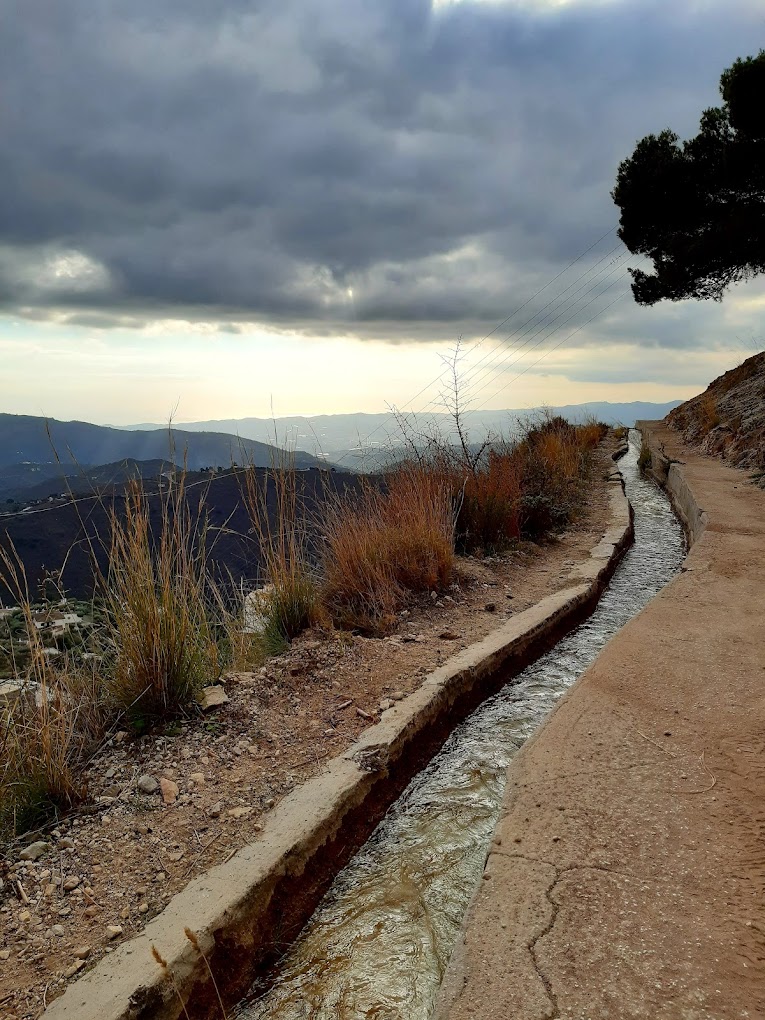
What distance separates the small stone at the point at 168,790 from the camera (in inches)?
92.7

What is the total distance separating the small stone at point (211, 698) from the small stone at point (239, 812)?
67cm

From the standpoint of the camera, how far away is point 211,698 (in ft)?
9.70

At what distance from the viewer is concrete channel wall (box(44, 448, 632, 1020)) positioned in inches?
62.5

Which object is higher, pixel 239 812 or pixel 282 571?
pixel 282 571

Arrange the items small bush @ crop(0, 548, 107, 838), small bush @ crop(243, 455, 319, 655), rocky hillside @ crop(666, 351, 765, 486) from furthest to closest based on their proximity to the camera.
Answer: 1. rocky hillside @ crop(666, 351, 765, 486)
2. small bush @ crop(243, 455, 319, 655)
3. small bush @ crop(0, 548, 107, 838)

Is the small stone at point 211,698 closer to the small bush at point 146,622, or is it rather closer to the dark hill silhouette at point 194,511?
the small bush at point 146,622

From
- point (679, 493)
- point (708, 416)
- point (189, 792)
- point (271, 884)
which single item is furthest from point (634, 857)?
point (708, 416)

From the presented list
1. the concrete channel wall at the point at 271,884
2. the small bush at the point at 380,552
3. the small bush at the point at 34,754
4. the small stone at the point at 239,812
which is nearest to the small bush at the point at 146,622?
the small bush at the point at 34,754

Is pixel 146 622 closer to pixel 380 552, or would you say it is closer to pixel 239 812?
pixel 239 812

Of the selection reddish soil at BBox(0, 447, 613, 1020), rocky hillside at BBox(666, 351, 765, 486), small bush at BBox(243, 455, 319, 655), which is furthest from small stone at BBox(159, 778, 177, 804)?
rocky hillside at BBox(666, 351, 765, 486)

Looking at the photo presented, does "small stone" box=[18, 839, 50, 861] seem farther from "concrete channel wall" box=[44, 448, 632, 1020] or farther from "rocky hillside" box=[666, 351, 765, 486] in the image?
"rocky hillside" box=[666, 351, 765, 486]

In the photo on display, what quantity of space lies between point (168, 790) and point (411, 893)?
3.10 feet

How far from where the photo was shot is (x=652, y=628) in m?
3.62

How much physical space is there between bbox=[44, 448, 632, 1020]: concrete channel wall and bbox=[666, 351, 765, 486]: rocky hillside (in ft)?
23.5
